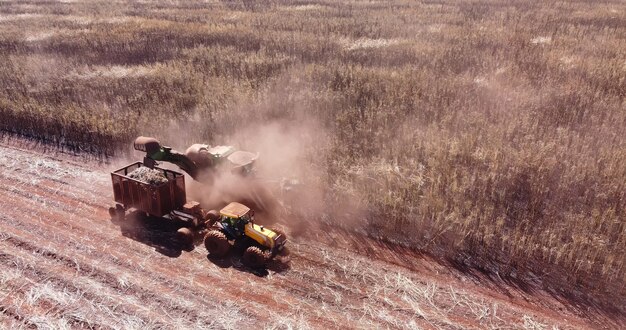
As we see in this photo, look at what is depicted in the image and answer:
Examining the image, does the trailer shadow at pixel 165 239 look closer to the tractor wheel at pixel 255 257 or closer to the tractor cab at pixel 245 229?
the tractor wheel at pixel 255 257

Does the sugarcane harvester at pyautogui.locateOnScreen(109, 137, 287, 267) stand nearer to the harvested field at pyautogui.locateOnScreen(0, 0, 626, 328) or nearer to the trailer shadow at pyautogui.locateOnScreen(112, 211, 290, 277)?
the trailer shadow at pyautogui.locateOnScreen(112, 211, 290, 277)

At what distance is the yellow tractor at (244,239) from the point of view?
321 inches

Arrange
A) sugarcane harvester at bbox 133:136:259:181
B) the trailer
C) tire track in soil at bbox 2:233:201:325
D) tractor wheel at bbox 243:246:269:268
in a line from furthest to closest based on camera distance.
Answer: sugarcane harvester at bbox 133:136:259:181 < the trailer < tractor wheel at bbox 243:246:269:268 < tire track in soil at bbox 2:233:201:325

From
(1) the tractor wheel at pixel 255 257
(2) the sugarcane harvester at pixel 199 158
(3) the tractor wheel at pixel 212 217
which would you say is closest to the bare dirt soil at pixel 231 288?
(1) the tractor wheel at pixel 255 257

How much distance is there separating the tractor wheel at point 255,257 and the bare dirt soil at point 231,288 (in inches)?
7.1

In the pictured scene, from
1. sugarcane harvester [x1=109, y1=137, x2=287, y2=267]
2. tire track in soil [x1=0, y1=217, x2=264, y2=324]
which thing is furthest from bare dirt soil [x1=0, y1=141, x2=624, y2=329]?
sugarcane harvester [x1=109, y1=137, x2=287, y2=267]

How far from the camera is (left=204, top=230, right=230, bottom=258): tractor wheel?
27.3 feet

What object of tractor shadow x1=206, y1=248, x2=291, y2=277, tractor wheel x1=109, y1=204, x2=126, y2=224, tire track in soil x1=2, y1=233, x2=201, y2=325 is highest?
tractor wheel x1=109, y1=204, x2=126, y2=224

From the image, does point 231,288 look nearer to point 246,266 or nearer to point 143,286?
point 246,266

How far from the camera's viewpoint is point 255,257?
8078mm

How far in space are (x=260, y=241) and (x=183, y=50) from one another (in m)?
18.3

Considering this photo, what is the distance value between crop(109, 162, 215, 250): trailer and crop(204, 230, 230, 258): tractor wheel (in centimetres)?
70

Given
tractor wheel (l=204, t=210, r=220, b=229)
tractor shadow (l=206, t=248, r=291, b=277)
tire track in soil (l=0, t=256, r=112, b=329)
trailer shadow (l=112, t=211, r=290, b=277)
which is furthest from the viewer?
tractor wheel (l=204, t=210, r=220, b=229)

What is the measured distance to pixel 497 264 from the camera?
331 inches
